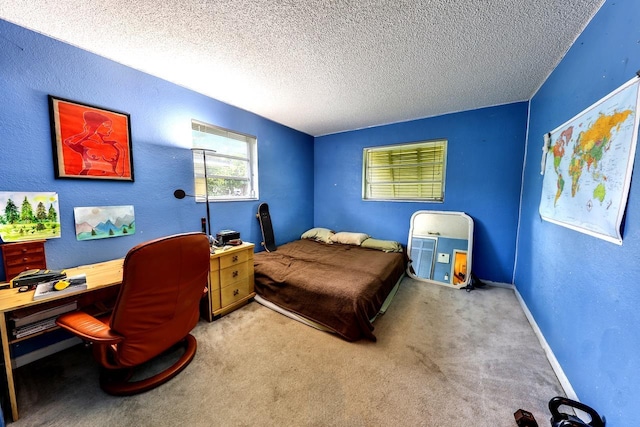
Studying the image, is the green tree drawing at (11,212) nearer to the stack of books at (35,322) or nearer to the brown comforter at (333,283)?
the stack of books at (35,322)

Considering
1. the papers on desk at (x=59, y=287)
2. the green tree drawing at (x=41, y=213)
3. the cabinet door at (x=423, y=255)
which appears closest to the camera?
the papers on desk at (x=59, y=287)

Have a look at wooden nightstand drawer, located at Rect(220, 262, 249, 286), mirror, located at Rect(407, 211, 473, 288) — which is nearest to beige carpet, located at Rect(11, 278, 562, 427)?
wooden nightstand drawer, located at Rect(220, 262, 249, 286)

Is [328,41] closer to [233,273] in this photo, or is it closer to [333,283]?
[333,283]

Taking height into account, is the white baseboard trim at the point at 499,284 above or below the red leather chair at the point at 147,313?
below

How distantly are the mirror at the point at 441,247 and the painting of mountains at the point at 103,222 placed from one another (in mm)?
3548

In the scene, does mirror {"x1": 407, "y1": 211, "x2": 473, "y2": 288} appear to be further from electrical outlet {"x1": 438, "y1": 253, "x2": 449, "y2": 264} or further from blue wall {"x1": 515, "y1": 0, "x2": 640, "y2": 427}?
blue wall {"x1": 515, "y1": 0, "x2": 640, "y2": 427}

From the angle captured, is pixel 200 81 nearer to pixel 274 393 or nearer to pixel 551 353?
pixel 274 393

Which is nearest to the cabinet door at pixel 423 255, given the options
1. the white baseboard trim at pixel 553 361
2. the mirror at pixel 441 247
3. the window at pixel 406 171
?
the mirror at pixel 441 247

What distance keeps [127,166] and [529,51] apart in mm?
3661

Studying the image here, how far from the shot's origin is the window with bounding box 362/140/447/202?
3.30 m

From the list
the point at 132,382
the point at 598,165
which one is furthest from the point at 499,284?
the point at 132,382

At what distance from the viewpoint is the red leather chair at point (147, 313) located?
1.17 m

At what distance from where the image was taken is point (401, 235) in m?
3.59

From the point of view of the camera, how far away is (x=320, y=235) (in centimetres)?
394
